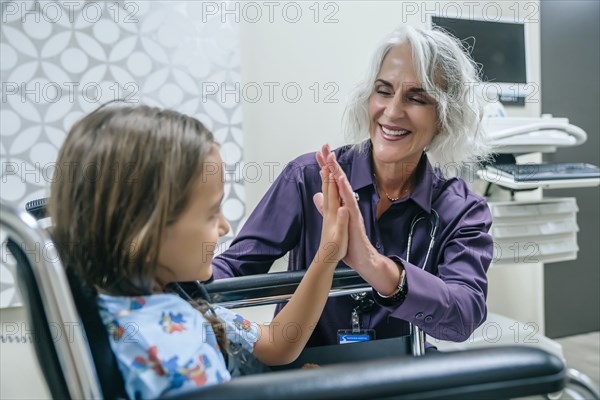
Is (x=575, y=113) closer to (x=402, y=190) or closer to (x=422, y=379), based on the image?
(x=402, y=190)

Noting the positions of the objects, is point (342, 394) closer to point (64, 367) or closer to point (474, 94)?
point (64, 367)

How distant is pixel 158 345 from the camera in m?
0.63

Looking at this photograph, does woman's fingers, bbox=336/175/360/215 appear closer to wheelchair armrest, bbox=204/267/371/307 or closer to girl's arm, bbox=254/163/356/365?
girl's arm, bbox=254/163/356/365

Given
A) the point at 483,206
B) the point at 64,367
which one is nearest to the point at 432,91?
the point at 483,206

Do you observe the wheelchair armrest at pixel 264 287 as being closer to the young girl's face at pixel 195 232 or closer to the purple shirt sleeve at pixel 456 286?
→ the purple shirt sleeve at pixel 456 286

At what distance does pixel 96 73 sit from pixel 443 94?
50.3 inches

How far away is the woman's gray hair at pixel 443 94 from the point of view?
50.5 inches

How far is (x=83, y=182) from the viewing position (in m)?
0.64

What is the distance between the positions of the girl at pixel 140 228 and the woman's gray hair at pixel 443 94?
784 millimetres

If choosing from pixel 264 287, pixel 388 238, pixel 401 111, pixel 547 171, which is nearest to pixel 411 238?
pixel 388 238

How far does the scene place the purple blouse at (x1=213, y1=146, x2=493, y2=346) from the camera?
1.12 m

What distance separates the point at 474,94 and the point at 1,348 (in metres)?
1.84

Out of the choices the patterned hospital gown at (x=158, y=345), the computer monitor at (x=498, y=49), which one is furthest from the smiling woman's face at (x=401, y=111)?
the computer monitor at (x=498, y=49)

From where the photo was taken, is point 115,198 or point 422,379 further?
point 115,198
